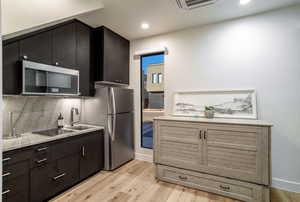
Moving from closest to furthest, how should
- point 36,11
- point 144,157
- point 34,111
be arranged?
point 36,11 < point 34,111 < point 144,157

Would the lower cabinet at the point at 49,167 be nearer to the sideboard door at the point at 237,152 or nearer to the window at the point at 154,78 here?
the window at the point at 154,78

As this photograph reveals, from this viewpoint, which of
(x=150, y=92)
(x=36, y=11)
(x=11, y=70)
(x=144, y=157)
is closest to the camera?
(x=11, y=70)

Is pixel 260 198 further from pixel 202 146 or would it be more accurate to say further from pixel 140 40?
pixel 140 40

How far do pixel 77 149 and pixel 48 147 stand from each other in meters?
0.44

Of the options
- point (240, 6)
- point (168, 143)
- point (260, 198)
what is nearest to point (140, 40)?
point (240, 6)

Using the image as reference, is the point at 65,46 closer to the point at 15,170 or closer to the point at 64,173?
the point at 15,170

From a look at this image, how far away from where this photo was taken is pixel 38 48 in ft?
6.34

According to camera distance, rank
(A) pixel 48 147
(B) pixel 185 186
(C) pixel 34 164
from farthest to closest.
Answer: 1. (B) pixel 185 186
2. (A) pixel 48 147
3. (C) pixel 34 164

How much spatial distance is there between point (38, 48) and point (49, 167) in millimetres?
1537

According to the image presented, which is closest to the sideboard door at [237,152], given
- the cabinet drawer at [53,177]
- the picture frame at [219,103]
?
the picture frame at [219,103]

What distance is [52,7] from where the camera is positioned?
6.42 feet

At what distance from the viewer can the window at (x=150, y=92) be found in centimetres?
324

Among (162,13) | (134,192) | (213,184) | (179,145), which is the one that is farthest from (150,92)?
(213,184)

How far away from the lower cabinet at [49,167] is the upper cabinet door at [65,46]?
45.2 inches
